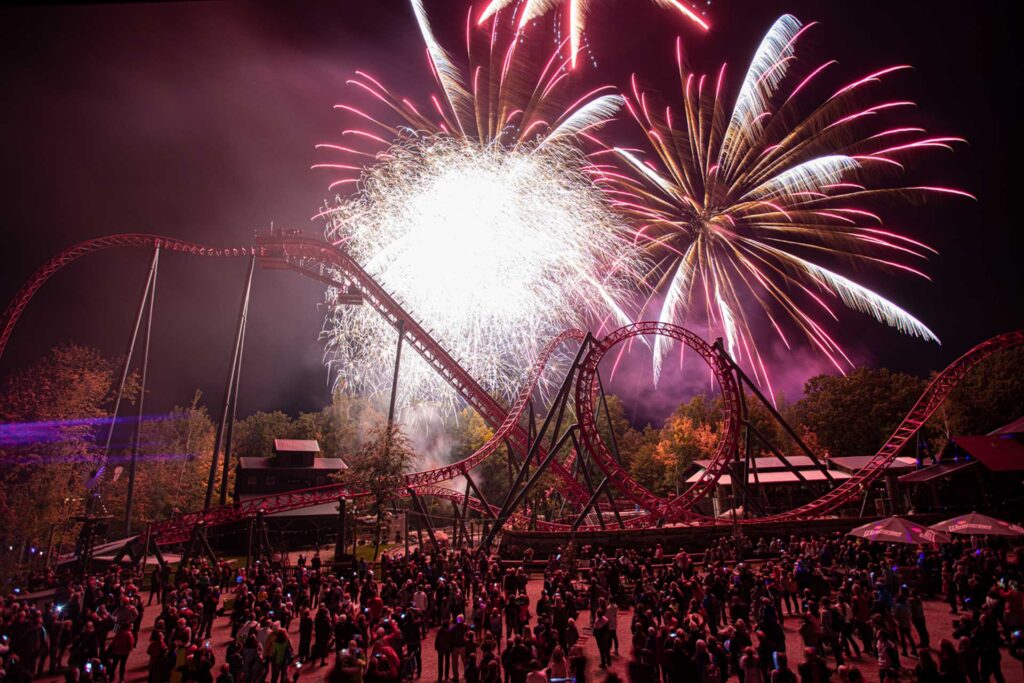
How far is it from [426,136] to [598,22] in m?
12.5

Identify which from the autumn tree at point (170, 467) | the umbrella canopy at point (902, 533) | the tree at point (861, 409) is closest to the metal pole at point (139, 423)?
the autumn tree at point (170, 467)

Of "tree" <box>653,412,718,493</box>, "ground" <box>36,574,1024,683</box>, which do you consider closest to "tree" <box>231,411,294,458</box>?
"tree" <box>653,412,718,493</box>

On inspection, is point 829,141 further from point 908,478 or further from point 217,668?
point 217,668

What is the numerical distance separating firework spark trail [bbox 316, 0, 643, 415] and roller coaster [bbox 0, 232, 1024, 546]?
2.97 m

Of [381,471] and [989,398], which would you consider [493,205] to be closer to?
[381,471]

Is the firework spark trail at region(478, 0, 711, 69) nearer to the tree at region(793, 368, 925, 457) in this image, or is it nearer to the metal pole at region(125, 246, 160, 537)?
the metal pole at region(125, 246, 160, 537)

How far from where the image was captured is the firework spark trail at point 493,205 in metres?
29.6

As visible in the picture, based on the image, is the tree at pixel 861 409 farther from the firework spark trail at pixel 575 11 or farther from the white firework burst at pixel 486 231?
the firework spark trail at pixel 575 11

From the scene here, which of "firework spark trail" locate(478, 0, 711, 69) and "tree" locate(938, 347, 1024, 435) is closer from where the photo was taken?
"firework spark trail" locate(478, 0, 711, 69)

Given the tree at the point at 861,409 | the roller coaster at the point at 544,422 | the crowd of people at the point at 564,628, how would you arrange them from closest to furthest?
the crowd of people at the point at 564,628, the roller coaster at the point at 544,422, the tree at the point at 861,409

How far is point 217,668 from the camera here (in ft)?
41.5

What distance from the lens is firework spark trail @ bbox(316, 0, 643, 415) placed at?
97.1ft

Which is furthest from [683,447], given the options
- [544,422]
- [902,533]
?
[902,533]

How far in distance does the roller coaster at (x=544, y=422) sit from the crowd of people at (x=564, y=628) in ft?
20.7
